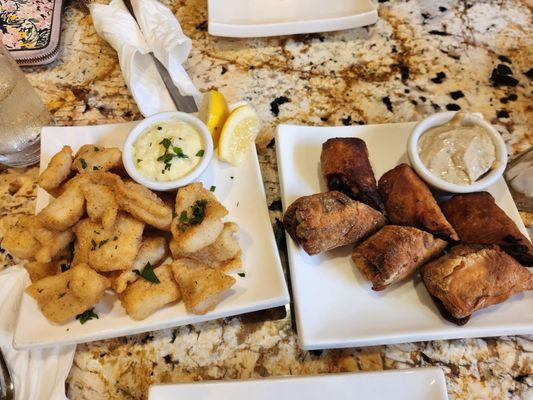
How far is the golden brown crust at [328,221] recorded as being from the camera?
1437mm

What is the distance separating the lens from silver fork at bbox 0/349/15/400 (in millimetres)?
1342

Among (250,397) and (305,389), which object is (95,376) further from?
(305,389)

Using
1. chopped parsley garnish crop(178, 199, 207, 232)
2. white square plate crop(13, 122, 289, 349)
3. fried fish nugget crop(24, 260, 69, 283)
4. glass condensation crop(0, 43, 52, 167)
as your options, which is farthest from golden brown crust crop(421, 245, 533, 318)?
glass condensation crop(0, 43, 52, 167)

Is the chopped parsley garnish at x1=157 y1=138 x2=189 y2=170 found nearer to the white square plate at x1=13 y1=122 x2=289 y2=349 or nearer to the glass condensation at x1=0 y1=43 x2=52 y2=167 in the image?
the white square plate at x1=13 y1=122 x2=289 y2=349

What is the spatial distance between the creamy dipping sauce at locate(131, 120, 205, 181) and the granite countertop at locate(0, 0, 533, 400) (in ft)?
1.26

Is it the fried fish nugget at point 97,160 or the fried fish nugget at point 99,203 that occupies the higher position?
the fried fish nugget at point 97,160

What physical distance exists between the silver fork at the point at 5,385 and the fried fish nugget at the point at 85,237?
1.23 ft

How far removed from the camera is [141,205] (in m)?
1.43

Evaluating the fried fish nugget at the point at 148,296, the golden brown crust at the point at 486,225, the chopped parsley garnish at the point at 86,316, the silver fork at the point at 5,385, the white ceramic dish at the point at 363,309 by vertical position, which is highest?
the fried fish nugget at the point at 148,296

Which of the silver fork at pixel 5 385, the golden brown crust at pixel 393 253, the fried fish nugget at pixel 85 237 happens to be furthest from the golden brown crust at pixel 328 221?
the silver fork at pixel 5 385

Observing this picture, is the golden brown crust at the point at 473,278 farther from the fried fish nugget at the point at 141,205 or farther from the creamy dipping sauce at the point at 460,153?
the fried fish nugget at the point at 141,205

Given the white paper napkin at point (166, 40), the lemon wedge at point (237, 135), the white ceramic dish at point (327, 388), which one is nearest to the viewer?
the white ceramic dish at point (327, 388)

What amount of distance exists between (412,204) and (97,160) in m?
1.12

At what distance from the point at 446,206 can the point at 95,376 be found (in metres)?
1.35
